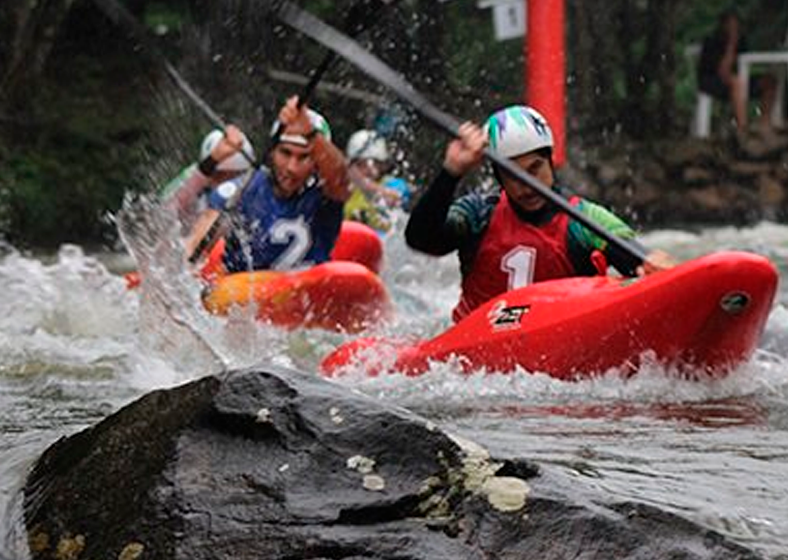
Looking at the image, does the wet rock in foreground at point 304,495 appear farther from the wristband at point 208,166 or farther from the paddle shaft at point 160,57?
the paddle shaft at point 160,57

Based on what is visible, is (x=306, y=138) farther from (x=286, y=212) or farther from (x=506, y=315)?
(x=506, y=315)

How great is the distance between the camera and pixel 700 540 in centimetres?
323

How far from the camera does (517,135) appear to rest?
6.54 metres

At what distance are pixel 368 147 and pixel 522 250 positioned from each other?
632 centimetres

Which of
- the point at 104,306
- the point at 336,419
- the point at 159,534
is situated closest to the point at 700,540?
the point at 336,419

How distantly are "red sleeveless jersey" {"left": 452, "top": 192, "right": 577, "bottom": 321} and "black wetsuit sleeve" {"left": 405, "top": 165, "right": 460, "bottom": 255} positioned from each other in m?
0.16

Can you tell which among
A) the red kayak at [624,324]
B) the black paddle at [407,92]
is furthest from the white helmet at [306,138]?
the red kayak at [624,324]

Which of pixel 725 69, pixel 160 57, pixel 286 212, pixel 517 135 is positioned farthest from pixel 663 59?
pixel 517 135

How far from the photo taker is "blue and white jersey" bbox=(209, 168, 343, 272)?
857 centimetres

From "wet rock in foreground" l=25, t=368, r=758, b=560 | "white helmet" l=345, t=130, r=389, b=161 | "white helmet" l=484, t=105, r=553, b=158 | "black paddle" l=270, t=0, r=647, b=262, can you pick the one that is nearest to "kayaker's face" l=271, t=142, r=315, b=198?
"black paddle" l=270, t=0, r=647, b=262

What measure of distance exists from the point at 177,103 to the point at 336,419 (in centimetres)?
1328

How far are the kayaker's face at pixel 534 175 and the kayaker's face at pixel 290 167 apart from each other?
6.72 ft

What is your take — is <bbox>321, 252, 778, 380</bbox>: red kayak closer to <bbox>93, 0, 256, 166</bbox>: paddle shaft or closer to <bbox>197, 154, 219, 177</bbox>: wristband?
<bbox>197, 154, 219, 177</bbox>: wristband

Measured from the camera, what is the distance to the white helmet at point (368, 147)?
12625 millimetres
